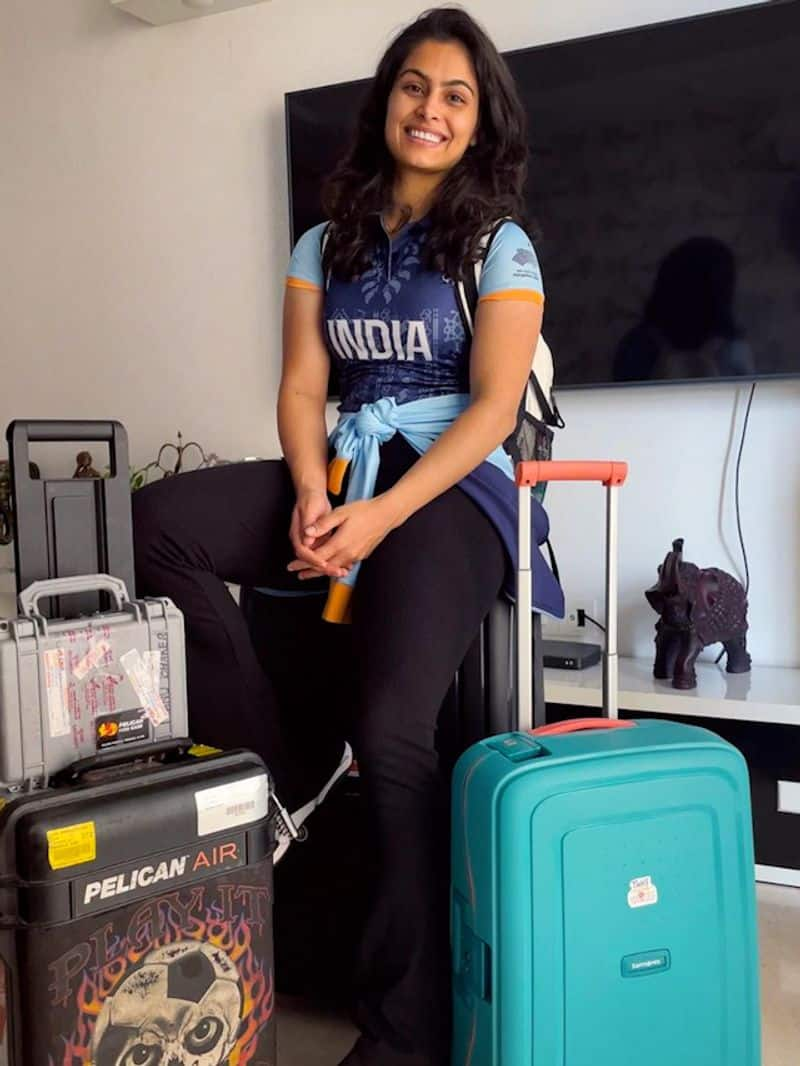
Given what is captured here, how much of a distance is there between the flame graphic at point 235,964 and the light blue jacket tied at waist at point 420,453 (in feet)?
1.24

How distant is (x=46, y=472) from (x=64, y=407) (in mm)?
227

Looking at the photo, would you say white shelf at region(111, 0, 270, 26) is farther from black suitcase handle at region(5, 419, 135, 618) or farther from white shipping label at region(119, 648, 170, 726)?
white shipping label at region(119, 648, 170, 726)

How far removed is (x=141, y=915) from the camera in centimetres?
93

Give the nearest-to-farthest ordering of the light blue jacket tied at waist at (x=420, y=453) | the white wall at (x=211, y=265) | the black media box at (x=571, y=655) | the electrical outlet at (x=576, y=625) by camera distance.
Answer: the light blue jacket tied at waist at (x=420, y=453) → the black media box at (x=571, y=655) → the white wall at (x=211, y=265) → the electrical outlet at (x=576, y=625)

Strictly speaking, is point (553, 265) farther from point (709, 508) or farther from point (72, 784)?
point (72, 784)

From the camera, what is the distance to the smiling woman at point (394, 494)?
1.08 m

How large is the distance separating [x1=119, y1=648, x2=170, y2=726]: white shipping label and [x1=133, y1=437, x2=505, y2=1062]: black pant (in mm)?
172

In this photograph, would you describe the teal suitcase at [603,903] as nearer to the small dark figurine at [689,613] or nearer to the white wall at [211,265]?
the small dark figurine at [689,613]

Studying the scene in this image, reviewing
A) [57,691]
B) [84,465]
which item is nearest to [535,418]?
[57,691]

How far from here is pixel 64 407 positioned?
312 centimetres

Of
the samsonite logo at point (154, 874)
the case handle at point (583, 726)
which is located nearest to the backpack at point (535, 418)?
the case handle at point (583, 726)

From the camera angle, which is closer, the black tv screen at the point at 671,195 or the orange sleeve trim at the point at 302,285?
the orange sleeve trim at the point at 302,285

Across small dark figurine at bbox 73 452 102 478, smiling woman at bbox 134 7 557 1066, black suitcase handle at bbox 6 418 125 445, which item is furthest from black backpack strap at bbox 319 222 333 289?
small dark figurine at bbox 73 452 102 478

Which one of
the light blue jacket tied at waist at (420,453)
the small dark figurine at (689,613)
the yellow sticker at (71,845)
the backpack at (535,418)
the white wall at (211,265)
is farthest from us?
the white wall at (211,265)
